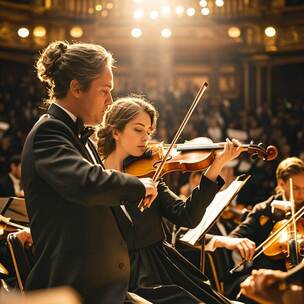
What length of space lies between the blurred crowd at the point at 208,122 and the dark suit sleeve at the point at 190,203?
18.2ft

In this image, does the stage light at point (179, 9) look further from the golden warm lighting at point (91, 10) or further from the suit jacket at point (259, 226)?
the suit jacket at point (259, 226)

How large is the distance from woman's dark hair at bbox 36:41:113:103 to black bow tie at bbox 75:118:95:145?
11 centimetres

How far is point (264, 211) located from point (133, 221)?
158cm

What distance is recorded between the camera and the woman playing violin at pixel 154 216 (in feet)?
8.82

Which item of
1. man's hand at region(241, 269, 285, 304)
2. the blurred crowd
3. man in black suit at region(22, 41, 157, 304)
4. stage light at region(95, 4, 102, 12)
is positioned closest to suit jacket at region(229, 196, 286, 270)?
man in black suit at region(22, 41, 157, 304)

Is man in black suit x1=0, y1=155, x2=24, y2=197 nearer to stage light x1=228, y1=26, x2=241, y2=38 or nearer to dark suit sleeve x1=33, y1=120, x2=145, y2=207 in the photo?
dark suit sleeve x1=33, y1=120, x2=145, y2=207

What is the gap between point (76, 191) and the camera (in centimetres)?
200

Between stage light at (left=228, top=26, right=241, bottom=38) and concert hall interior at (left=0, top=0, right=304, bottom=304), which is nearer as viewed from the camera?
concert hall interior at (left=0, top=0, right=304, bottom=304)

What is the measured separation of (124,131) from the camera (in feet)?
10.3

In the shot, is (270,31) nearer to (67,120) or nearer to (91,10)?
(91,10)

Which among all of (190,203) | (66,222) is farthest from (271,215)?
(66,222)

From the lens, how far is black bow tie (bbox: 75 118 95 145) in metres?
2.27

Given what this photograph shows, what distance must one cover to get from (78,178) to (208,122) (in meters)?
9.70

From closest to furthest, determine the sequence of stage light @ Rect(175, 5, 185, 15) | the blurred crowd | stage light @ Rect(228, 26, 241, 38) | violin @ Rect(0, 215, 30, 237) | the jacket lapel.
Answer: the jacket lapel
violin @ Rect(0, 215, 30, 237)
the blurred crowd
stage light @ Rect(175, 5, 185, 15)
stage light @ Rect(228, 26, 241, 38)
